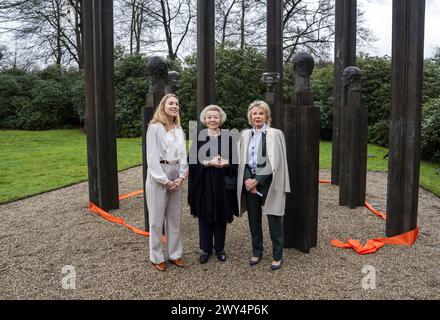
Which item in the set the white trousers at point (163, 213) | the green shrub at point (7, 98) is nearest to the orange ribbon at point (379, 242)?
the white trousers at point (163, 213)

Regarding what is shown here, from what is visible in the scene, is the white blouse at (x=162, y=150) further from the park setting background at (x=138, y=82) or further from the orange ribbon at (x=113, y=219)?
the park setting background at (x=138, y=82)

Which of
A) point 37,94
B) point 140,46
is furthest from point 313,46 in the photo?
point 37,94

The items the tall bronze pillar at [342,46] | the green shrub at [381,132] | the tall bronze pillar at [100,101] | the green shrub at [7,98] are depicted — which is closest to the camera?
the tall bronze pillar at [100,101]

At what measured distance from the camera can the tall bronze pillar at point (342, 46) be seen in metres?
8.35

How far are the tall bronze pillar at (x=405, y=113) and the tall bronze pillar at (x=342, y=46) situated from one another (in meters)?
3.44

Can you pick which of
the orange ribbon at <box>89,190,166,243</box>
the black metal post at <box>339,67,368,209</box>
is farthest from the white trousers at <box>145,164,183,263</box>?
the black metal post at <box>339,67,368,209</box>

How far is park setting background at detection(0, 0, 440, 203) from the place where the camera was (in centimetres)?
1220

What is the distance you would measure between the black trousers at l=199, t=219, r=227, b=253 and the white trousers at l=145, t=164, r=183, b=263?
0.27 m

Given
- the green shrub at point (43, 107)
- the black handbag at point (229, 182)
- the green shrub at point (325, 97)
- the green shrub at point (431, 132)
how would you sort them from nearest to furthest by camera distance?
1. the black handbag at point (229, 182)
2. the green shrub at point (431, 132)
3. the green shrub at point (325, 97)
4. the green shrub at point (43, 107)

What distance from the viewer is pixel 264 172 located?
4203 mm

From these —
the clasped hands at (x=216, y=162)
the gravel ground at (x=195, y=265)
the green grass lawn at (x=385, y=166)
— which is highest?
the clasped hands at (x=216, y=162)

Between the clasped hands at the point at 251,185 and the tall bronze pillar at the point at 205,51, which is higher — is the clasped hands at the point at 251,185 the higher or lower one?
the lower one
